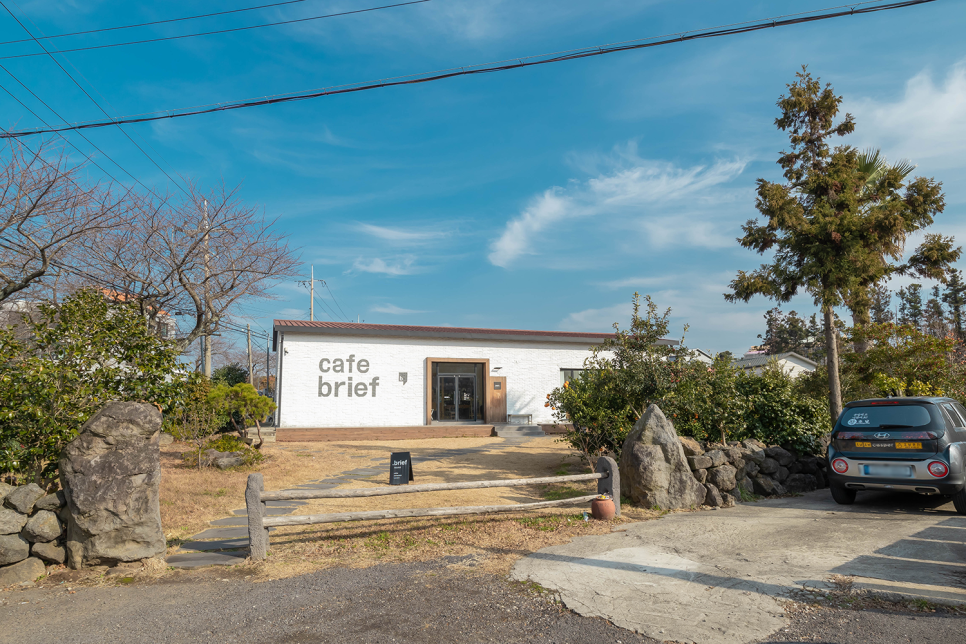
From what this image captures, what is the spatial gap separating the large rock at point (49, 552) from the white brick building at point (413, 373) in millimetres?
14667

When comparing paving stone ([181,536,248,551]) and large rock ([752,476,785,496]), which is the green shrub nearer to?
large rock ([752,476,785,496])

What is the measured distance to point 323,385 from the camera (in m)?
20.5

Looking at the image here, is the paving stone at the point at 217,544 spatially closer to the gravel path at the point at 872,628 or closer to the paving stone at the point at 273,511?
the paving stone at the point at 273,511

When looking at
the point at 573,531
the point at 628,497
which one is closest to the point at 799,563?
the point at 573,531

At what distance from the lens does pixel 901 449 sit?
7.68m

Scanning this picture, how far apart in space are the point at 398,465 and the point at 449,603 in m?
5.17

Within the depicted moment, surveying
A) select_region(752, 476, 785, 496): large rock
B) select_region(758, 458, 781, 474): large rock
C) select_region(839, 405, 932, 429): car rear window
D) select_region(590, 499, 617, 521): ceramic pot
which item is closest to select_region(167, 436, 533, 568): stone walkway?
select_region(590, 499, 617, 521): ceramic pot

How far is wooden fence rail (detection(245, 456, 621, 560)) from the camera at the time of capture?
19.2 ft

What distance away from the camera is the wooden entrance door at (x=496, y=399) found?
2253 centimetres

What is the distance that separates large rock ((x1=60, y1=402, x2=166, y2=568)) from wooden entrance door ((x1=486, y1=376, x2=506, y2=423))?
17.3 m

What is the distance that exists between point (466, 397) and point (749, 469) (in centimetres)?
1493

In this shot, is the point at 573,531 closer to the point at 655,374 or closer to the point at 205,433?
the point at 655,374

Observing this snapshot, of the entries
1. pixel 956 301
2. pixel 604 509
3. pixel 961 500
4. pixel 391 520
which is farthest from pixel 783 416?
pixel 956 301

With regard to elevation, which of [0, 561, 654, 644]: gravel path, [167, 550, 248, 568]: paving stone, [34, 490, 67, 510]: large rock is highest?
[34, 490, 67, 510]: large rock
